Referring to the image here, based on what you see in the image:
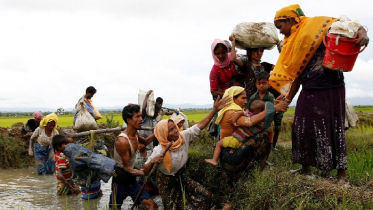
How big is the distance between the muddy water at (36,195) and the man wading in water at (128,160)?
1.43 ft

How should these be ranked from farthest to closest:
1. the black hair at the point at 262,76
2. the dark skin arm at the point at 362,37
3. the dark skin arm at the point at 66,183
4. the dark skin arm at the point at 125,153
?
the dark skin arm at the point at 66,183, the black hair at the point at 262,76, the dark skin arm at the point at 125,153, the dark skin arm at the point at 362,37

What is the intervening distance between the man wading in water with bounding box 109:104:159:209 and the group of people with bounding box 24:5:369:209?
13mm

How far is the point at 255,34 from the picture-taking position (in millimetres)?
5074

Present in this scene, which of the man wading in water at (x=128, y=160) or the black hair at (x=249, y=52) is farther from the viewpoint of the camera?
the black hair at (x=249, y=52)

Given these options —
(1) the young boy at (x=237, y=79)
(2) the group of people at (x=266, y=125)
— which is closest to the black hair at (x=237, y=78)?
(1) the young boy at (x=237, y=79)

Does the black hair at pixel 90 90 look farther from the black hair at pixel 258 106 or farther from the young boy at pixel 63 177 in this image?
the black hair at pixel 258 106

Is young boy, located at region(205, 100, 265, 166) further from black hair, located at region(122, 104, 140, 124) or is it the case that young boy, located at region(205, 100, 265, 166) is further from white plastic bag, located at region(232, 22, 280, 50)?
white plastic bag, located at region(232, 22, 280, 50)

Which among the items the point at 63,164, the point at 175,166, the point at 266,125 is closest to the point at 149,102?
the point at 63,164

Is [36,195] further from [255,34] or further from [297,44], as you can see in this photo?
[297,44]

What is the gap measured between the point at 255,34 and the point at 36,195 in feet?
16.9

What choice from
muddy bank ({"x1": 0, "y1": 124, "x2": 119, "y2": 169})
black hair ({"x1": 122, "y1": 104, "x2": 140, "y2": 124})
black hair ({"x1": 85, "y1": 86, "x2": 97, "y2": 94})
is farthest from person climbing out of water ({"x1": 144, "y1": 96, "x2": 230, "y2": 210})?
muddy bank ({"x1": 0, "y1": 124, "x2": 119, "y2": 169})

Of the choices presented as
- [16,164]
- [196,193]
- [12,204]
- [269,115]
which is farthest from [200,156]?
Answer: [16,164]

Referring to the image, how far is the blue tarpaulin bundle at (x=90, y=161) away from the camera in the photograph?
4.67m

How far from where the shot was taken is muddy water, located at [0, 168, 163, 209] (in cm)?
580
